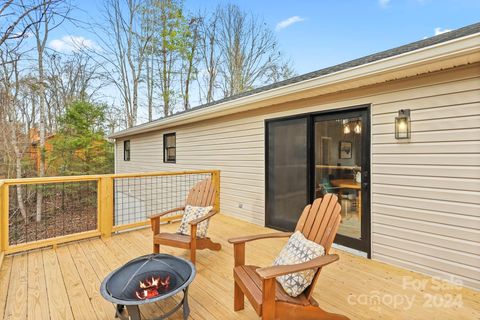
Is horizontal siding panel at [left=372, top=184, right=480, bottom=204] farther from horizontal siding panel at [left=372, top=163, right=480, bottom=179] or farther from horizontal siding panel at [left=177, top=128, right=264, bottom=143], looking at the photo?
horizontal siding panel at [left=177, top=128, right=264, bottom=143]

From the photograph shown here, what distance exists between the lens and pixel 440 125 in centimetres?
270

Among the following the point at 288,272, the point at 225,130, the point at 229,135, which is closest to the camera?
the point at 288,272

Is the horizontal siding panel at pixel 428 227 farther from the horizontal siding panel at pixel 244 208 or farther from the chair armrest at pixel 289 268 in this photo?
the horizontal siding panel at pixel 244 208

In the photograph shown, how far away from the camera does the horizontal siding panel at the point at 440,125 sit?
8.27 ft

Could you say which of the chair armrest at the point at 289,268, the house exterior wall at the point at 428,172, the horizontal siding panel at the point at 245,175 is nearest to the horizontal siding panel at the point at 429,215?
the house exterior wall at the point at 428,172

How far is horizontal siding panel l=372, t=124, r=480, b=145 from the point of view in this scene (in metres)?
2.53

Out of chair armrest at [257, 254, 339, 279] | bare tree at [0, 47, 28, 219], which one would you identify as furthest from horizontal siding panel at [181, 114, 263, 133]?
bare tree at [0, 47, 28, 219]

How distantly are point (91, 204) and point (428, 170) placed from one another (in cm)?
1260

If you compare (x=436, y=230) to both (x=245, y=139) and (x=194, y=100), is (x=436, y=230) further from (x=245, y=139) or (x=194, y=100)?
(x=194, y=100)

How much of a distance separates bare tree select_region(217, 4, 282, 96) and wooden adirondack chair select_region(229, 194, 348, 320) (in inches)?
414

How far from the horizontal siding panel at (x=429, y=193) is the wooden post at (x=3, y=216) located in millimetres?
4599

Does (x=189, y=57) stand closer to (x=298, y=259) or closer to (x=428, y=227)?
(x=428, y=227)

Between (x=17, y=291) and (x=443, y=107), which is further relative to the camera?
(x=443, y=107)

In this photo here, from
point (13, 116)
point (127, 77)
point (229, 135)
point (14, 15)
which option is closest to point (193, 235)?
point (229, 135)
